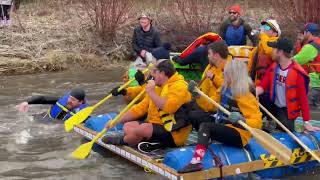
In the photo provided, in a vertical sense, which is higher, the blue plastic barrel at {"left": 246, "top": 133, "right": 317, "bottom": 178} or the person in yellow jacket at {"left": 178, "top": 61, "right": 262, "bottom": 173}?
the person in yellow jacket at {"left": 178, "top": 61, "right": 262, "bottom": 173}

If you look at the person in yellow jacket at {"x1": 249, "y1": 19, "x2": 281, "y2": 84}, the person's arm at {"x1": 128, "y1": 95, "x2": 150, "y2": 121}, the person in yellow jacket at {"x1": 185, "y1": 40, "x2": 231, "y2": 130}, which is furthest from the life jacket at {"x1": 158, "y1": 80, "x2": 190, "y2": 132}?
the person in yellow jacket at {"x1": 249, "y1": 19, "x2": 281, "y2": 84}

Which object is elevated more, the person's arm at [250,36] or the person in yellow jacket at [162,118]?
the person's arm at [250,36]

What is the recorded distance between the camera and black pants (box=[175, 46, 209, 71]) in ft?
27.6

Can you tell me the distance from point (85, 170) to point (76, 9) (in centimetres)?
1042

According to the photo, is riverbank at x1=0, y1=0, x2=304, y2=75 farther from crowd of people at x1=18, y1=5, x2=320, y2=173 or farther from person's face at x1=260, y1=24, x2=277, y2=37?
person's face at x1=260, y1=24, x2=277, y2=37

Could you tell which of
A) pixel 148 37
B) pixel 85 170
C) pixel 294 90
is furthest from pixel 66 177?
pixel 148 37

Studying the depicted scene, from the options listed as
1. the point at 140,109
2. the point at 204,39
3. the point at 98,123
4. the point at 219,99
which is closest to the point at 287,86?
the point at 219,99

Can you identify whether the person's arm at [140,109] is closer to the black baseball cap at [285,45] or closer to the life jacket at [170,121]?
the life jacket at [170,121]

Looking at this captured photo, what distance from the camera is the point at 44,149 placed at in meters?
7.20

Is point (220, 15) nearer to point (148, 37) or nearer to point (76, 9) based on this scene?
point (76, 9)

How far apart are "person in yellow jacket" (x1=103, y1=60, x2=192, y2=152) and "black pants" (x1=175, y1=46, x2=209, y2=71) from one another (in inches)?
92.2

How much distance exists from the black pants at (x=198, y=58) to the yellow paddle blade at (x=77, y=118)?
6.66 feet

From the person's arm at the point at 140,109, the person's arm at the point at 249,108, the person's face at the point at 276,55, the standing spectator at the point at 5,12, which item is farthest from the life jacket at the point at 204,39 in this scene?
the standing spectator at the point at 5,12

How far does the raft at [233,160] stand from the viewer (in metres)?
5.53
